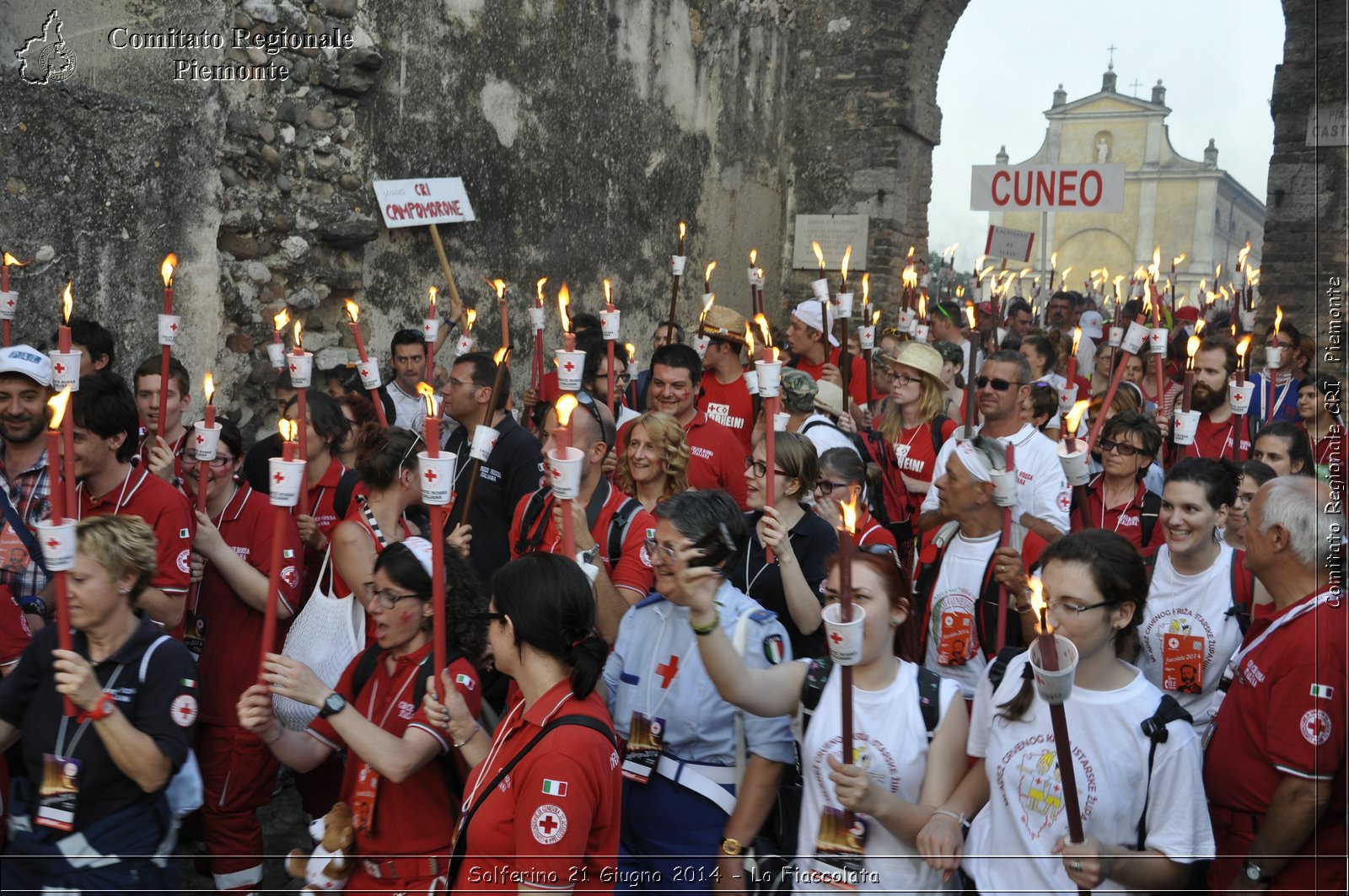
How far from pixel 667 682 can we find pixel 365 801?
0.84 metres

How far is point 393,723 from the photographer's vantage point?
336cm

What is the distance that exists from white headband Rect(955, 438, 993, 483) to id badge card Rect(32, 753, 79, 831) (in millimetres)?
2720

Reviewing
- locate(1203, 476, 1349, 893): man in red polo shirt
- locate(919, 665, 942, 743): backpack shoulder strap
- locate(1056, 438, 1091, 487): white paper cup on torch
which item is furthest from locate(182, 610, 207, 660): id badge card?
locate(1203, 476, 1349, 893): man in red polo shirt

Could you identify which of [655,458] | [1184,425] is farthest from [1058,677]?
[1184,425]

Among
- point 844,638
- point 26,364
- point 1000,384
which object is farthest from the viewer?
point 1000,384

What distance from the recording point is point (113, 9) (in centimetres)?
715

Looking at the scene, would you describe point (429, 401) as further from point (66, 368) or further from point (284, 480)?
point (66, 368)

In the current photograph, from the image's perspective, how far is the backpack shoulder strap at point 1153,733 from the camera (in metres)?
2.85

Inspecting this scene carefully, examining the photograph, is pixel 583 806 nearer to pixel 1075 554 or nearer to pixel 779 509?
pixel 1075 554

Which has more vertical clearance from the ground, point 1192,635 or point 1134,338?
point 1134,338

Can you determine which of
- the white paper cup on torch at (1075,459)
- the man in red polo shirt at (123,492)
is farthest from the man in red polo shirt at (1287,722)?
the man in red polo shirt at (123,492)

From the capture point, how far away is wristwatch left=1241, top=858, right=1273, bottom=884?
3.04 meters

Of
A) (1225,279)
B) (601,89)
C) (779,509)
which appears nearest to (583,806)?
(779,509)

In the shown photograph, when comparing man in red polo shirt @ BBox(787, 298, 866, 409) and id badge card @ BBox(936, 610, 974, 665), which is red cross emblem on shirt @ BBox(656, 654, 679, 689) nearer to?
id badge card @ BBox(936, 610, 974, 665)
